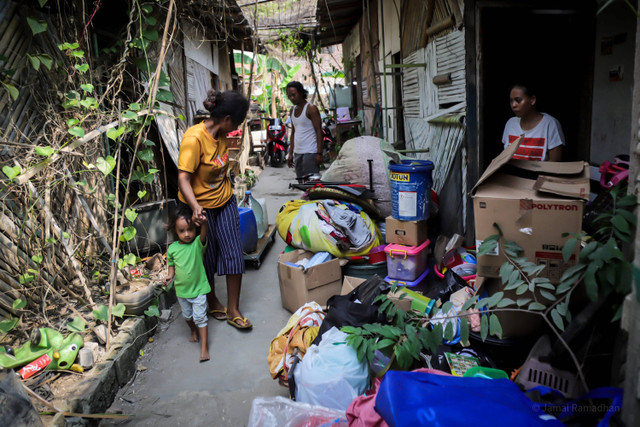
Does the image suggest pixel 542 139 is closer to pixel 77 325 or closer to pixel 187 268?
pixel 187 268

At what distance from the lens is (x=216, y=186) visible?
3.65 metres

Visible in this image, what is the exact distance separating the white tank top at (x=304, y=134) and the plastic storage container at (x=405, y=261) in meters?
2.47

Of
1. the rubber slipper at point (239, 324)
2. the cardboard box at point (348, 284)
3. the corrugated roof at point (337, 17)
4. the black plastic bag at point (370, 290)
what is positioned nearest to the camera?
the black plastic bag at point (370, 290)

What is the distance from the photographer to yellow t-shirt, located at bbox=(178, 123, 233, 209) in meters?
3.38

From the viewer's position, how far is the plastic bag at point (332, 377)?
2.41 metres

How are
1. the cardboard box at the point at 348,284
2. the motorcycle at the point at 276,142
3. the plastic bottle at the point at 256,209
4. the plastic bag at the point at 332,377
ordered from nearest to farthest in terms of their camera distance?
the plastic bag at the point at 332,377 < the cardboard box at the point at 348,284 < the plastic bottle at the point at 256,209 < the motorcycle at the point at 276,142

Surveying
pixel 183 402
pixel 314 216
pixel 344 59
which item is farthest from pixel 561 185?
pixel 344 59

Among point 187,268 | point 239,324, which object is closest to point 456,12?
point 187,268

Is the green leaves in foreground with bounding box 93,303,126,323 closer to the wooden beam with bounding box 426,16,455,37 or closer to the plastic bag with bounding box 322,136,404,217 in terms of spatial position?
the plastic bag with bounding box 322,136,404,217

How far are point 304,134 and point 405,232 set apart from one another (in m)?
2.57

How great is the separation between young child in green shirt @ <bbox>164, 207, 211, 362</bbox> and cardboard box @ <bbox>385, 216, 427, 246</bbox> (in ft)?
5.30

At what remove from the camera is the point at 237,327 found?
3.79 m

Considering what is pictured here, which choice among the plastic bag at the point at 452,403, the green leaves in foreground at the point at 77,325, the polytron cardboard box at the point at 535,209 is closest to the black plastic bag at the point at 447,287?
the polytron cardboard box at the point at 535,209

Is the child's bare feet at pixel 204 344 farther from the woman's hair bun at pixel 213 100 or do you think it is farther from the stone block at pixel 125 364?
the woman's hair bun at pixel 213 100
